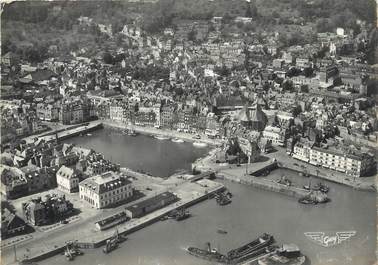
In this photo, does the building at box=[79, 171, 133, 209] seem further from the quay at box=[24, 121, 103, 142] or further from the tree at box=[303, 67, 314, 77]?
the tree at box=[303, 67, 314, 77]

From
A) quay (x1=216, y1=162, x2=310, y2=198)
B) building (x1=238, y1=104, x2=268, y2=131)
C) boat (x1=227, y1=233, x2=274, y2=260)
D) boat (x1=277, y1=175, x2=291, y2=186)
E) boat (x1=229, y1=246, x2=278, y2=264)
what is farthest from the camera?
building (x1=238, y1=104, x2=268, y2=131)

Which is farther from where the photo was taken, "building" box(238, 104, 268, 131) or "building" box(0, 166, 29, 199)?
"building" box(238, 104, 268, 131)

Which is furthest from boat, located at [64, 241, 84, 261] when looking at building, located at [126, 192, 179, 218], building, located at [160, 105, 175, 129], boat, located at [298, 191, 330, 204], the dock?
building, located at [160, 105, 175, 129]

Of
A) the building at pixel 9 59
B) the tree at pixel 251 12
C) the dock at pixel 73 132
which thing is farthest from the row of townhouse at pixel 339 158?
the tree at pixel 251 12

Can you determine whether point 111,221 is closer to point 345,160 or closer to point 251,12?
point 345,160

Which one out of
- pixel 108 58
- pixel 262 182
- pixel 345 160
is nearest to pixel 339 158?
pixel 345 160

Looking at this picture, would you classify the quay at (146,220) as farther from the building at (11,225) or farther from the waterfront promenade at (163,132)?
the waterfront promenade at (163,132)

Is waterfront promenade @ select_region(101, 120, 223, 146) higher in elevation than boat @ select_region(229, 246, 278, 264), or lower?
higher

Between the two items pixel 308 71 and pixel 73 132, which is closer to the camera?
pixel 73 132
